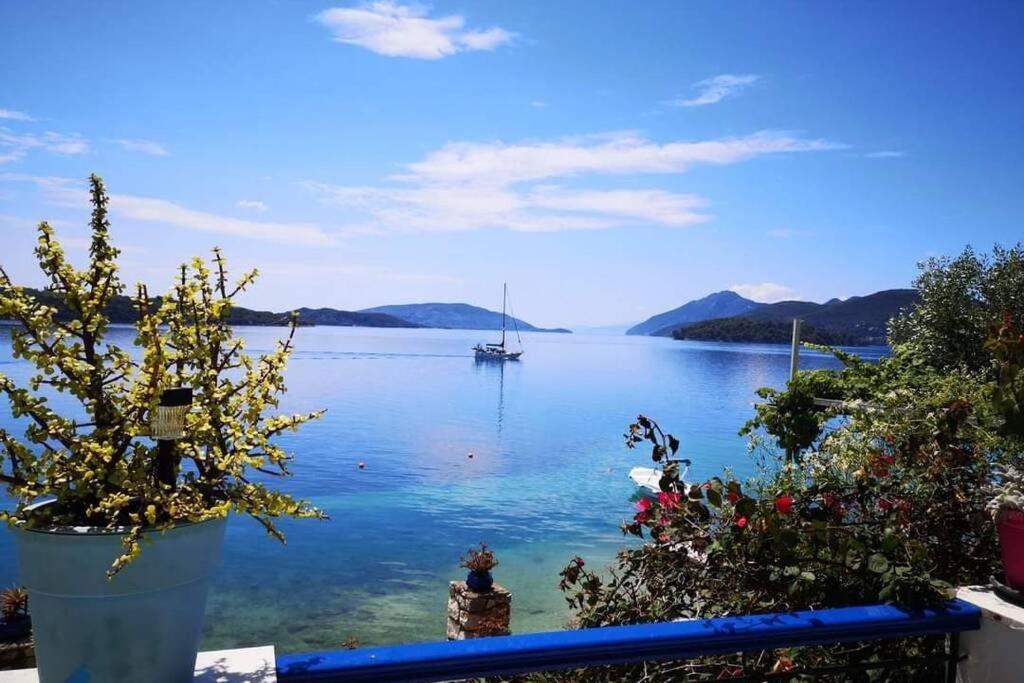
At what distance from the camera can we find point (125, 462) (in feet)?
4.20

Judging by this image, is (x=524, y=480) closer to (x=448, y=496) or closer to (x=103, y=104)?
(x=448, y=496)

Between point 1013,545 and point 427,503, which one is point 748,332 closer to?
point 427,503

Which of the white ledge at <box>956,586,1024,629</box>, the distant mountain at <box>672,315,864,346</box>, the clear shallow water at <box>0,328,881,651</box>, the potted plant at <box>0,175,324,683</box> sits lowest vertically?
the clear shallow water at <box>0,328,881,651</box>

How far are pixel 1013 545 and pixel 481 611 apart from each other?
6.94m

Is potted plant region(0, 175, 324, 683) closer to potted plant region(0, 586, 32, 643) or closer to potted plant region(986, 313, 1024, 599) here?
potted plant region(986, 313, 1024, 599)

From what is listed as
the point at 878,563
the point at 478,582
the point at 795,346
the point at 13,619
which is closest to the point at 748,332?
the point at 795,346

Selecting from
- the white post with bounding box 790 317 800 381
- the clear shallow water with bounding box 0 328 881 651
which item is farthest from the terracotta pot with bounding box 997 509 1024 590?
the white post with bounding box 790 317 800 381

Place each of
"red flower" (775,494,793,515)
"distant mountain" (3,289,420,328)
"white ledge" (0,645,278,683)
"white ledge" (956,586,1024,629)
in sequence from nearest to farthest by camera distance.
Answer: "white ledge" (0,645,278,683) < "distant mountain" (3,289,420,328) < "white ledge" (956,586,1024,629) < "red flower" (775,494,793,515)

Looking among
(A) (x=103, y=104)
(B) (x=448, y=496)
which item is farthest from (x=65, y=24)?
(B) (x=448, y=496)

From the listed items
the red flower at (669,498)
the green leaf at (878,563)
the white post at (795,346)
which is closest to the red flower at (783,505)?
the green leaf at (878,563)

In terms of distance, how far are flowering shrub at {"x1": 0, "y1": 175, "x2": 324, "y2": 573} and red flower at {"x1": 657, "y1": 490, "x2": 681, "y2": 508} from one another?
64.3 inches

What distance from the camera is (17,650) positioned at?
7184 mm

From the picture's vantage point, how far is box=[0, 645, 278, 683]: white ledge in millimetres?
1268

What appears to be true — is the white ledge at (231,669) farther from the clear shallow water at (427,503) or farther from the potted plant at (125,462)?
the clear shallow water at (427,503)
